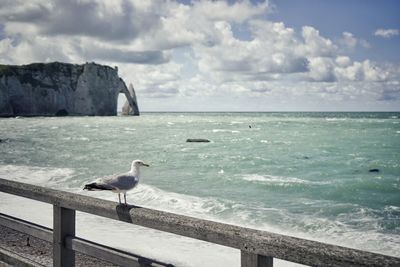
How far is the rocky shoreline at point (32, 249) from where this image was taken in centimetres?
683

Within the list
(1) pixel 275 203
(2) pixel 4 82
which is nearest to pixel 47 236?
(1) pixel 275 203

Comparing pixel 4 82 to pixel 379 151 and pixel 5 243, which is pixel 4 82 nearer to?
pixel 379 151

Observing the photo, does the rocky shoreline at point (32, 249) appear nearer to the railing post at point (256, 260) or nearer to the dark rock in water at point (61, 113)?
the railing post at point (256, 260)

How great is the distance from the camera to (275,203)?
16125 millimetres

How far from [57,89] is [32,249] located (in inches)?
4857

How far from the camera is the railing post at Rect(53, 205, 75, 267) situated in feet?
11.0

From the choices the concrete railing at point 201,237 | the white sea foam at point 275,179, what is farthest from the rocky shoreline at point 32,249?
the white sea foam at point 275,179

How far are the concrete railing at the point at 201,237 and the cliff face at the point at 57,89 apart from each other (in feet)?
383

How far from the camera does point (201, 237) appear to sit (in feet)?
8.27

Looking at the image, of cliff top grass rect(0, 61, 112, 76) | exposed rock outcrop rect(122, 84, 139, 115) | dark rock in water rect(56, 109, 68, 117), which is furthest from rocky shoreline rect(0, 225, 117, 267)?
exposed rock outcrop rect(122, 84, 139, 115)

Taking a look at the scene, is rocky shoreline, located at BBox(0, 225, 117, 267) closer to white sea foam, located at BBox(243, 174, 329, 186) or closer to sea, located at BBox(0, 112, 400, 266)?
sea, located at BBox(0, 112, 400, 266)

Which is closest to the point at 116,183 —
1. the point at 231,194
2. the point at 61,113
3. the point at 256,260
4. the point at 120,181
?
the point at 120,181

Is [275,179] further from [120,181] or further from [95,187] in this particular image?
[95,187]

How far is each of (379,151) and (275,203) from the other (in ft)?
96.8
